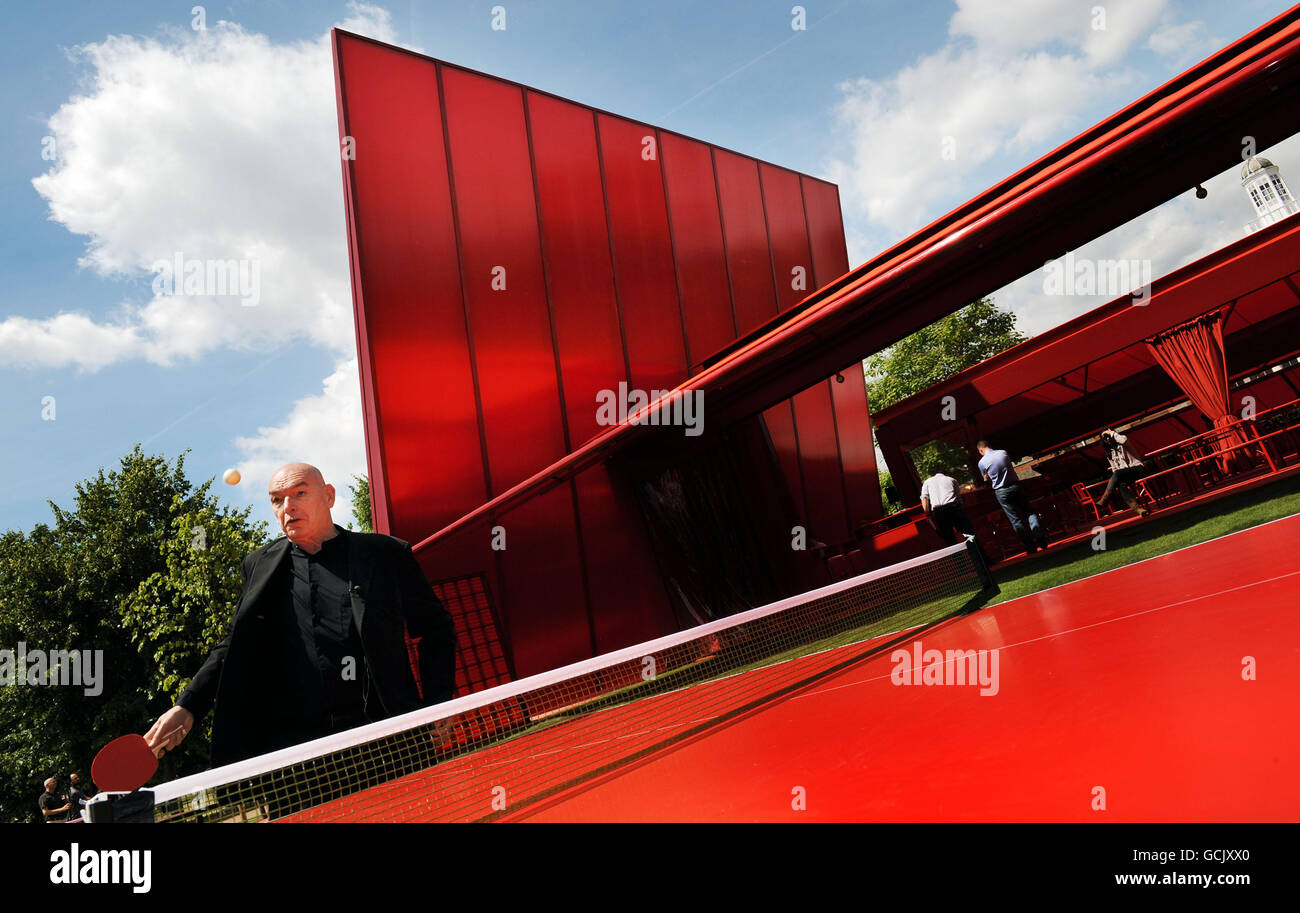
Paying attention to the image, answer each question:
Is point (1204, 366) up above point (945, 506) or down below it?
above

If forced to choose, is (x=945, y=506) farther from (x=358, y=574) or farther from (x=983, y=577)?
(x=358, y=574)

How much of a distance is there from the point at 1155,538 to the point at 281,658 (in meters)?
9.69

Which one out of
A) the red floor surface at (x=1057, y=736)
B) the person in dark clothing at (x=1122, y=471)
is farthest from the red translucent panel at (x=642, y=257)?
the red floor surface at (x=1057, y=736)

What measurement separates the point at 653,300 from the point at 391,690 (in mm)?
11964

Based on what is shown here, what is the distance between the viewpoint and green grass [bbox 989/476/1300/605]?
7.66 metres

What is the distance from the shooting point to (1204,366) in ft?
40.5

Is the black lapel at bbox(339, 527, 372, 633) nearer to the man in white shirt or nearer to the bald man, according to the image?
the bald man

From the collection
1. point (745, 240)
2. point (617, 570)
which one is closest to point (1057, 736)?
point (617, 570)

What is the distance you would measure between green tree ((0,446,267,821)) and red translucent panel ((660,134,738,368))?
17.9 metres

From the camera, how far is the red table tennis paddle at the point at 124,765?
2.39 metres

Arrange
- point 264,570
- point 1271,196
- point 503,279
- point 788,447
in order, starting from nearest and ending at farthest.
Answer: point 264,570, point 503,279, point 788,447, point 1271,196

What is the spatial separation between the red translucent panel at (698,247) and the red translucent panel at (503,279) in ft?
11.3

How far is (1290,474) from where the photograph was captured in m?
10.3
